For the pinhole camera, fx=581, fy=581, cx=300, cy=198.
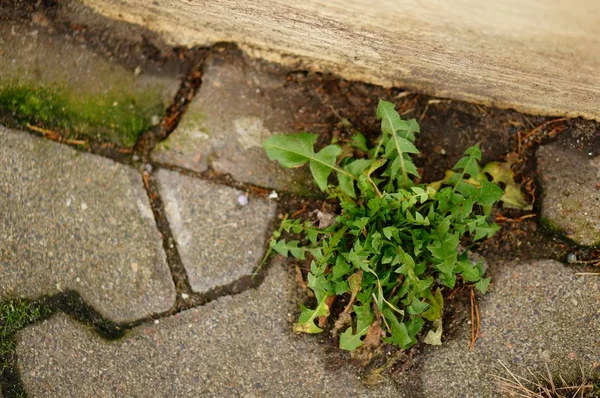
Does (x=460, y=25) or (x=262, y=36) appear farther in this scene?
(x=262, y=36)

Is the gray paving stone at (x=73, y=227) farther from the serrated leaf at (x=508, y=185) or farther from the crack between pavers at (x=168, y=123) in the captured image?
the serrated leaf at (x=508, y=185)

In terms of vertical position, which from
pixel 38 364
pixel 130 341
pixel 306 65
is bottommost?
pixel 38 364

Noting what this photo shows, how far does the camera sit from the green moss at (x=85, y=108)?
93.5 inches

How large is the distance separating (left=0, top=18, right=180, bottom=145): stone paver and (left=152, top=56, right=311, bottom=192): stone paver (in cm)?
14

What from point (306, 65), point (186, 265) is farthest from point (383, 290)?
point (306, 65)

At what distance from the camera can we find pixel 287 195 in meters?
2.34

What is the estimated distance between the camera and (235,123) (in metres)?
2.36

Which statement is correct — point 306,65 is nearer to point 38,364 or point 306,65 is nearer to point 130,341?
point 130,341

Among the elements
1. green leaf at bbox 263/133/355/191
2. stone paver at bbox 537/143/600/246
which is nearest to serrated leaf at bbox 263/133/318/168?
green leaf at bbox 263/133/355/191

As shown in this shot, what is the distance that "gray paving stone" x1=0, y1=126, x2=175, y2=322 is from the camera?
235 cm

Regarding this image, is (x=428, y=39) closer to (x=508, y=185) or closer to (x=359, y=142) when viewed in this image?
(x=359, y=142)

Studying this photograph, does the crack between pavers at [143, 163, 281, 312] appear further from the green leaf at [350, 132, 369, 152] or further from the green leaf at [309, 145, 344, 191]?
the green leaf at [350, 132, 369, 152]

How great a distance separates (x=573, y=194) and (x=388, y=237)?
776 mm

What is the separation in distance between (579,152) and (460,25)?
2.83 ft
